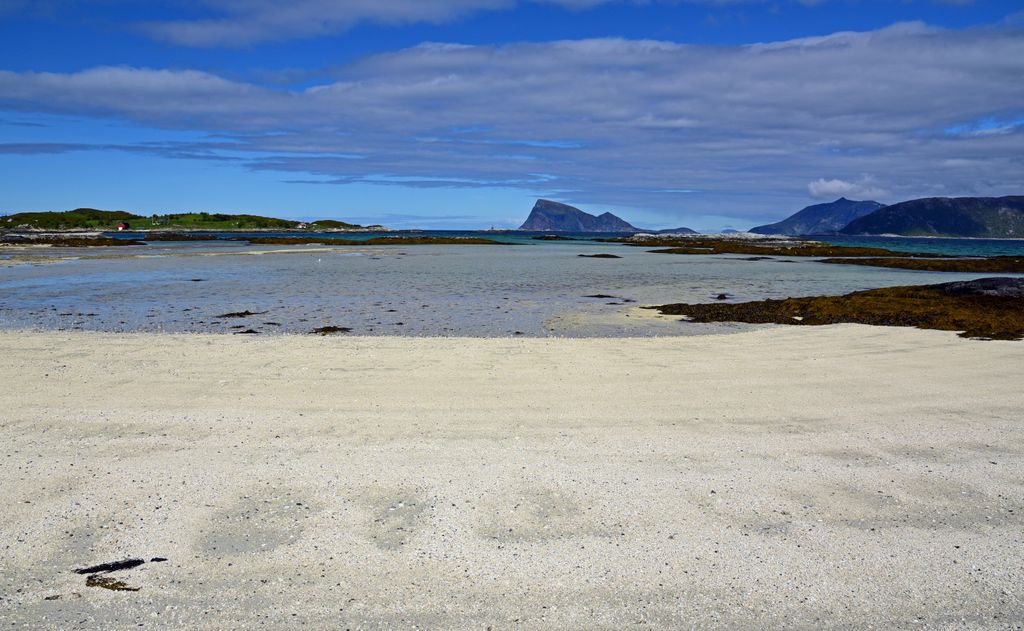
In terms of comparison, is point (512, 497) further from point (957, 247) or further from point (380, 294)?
point (957, 247)

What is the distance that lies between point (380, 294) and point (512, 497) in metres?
19.9

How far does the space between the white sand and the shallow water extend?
662 centimetres

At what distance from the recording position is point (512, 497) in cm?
574

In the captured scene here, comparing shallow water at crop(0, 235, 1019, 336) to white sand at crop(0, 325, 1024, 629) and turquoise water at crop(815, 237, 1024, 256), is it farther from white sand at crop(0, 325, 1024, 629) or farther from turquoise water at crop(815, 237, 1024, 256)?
turquoise water at crop(815, 237, 1024, 256)

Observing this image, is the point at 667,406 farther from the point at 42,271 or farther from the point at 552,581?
the point at 42,271

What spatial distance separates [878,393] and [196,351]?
10434 mm

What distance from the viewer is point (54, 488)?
230 inches

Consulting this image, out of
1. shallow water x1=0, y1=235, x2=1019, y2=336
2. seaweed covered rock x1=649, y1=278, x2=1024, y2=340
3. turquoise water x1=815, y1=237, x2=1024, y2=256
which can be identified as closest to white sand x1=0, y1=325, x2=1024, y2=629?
seaweed covered rock x1=649, y1=278, x2=1024, y2=340

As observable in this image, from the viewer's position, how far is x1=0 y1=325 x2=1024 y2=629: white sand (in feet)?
14.0

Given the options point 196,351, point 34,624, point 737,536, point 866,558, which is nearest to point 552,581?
point 737,536

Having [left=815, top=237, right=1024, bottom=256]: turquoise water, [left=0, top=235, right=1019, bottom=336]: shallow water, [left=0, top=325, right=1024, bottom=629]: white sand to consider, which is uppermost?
[left=815, top=237, right=1024, bottom=256]: turquoise water

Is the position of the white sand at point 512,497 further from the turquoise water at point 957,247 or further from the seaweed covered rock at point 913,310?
the turquoise water at point 957,247

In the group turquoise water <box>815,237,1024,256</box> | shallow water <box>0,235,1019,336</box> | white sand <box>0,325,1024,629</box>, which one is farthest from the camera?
turquoise water <box>815,237,1024,256</box>

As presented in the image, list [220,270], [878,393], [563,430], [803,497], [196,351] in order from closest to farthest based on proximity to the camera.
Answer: [803,497] → [563,430] → [878,393] → [196,351] → [220,270]
